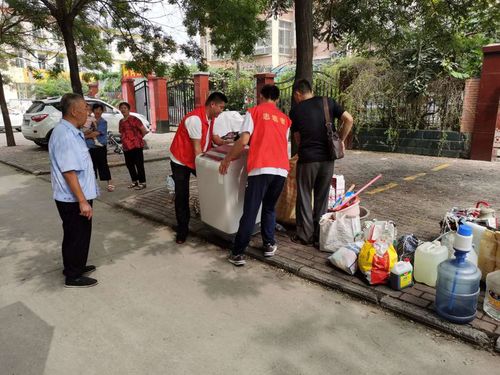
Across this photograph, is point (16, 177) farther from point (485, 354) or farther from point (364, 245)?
point (485, 354)

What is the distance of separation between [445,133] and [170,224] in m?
7.86

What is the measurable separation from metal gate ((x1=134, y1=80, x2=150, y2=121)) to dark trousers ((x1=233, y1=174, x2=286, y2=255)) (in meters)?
16.2

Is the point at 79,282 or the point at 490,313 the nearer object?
the point at 490,313

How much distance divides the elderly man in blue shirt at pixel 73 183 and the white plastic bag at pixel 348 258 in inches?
91.0

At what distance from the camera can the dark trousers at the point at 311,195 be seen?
4.20 metres

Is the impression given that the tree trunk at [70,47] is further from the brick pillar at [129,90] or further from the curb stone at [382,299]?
the brick pillar at [129,90]

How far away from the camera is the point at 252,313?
10.4 feet

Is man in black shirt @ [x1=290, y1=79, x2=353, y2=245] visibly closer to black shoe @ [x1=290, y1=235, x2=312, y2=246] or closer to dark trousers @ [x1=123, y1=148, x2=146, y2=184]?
black shoe @ [x1=290, y1=235, x2=312, y2=246]

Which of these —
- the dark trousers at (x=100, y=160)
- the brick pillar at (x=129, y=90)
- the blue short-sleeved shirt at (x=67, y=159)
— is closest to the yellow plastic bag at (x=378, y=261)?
the blue short-sleeved shirt at (x=67, y=159)

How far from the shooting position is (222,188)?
416 cm

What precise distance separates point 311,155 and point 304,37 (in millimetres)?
1772

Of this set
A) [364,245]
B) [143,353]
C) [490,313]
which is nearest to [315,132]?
[364,245]

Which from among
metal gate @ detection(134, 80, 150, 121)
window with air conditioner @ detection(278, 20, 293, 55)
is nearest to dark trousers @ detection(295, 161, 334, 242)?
metal gate @ detection(134, 80, 150, 121)

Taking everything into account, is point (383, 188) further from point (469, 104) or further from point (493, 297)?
point (469, 104)
